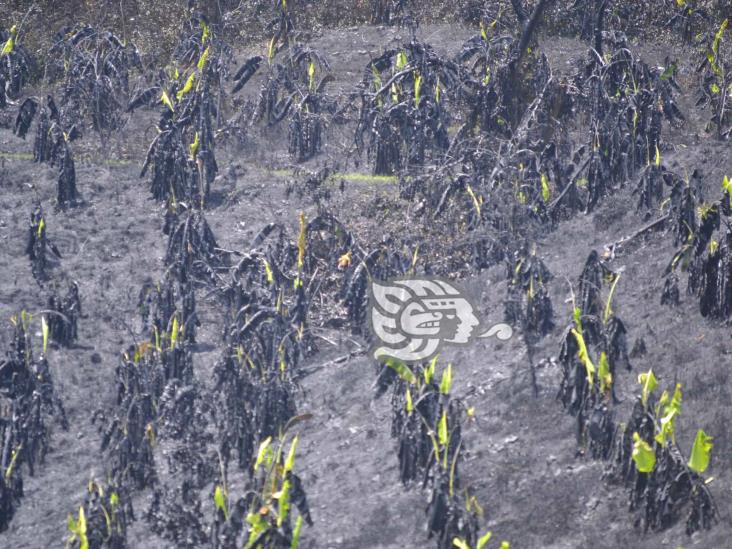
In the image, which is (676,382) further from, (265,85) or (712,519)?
(265,85)

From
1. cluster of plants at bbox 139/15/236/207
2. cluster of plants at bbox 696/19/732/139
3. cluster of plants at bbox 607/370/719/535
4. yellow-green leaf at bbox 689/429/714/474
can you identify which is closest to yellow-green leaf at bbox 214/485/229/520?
cluster of plants at bbox 607/370/719/535

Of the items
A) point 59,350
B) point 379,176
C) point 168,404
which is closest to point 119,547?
point 168,404

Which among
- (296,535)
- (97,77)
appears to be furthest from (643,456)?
(97,77)

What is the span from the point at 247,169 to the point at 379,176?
8.48 ft

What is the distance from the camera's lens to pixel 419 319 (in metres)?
22.4

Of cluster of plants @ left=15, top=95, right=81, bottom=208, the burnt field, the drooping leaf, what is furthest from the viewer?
cluster of plants @ left=15, top=95, right=81, bottom=208

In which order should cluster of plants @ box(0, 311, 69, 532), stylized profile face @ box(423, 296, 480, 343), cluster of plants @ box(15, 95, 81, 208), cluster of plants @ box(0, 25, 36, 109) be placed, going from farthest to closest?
1. cluster of plants @ box(0, 25, 36, 109)
2. cluster of plants @ box(15, 95, 81, 208)
3. stylized profile face @ box(423, 296, 480, 343)
4. cluster of plants @ box(0, 311, 69, 532)

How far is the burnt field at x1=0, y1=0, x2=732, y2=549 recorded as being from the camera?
58.1 feet

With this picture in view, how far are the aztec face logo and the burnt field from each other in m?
0.26

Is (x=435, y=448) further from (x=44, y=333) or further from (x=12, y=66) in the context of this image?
(x=12, y=66)

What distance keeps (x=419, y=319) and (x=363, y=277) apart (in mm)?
1141

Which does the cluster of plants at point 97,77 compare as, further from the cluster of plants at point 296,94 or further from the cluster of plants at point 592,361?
the cluster of plants at point 592,361

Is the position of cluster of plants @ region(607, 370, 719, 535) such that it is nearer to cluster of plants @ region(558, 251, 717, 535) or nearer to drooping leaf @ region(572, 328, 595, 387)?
cluster of plants @ region(558, 251, 717, 535)

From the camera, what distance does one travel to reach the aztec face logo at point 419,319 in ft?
70.7
